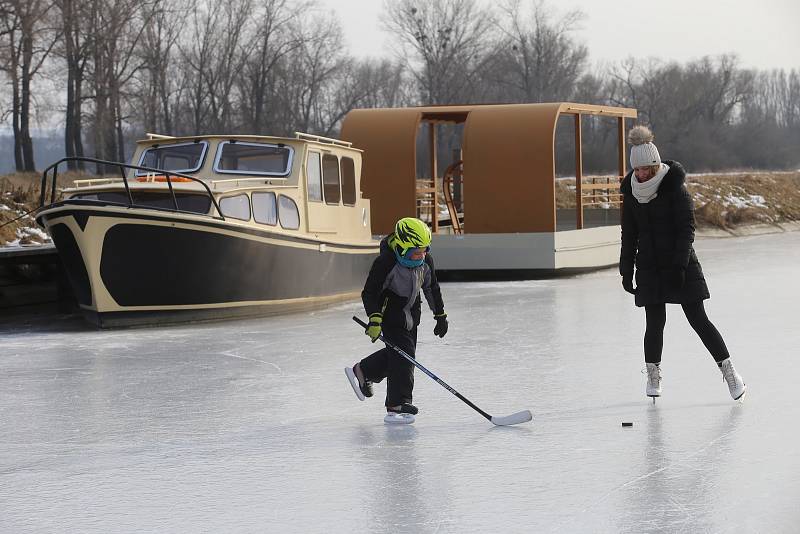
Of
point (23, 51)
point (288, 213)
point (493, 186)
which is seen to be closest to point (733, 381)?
point (288, 213)

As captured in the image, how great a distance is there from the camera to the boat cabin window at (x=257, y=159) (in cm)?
1461

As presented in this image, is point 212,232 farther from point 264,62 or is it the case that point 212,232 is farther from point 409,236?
point 264,62

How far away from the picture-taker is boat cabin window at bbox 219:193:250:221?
13.0 metres

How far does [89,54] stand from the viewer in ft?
133

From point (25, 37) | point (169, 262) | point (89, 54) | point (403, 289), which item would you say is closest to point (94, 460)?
point (403, 289)

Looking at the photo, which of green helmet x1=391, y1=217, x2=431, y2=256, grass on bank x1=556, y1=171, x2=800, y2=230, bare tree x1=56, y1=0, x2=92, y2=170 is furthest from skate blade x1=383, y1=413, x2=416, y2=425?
bare tree x1=56, y1=0, x2=92, y2=170

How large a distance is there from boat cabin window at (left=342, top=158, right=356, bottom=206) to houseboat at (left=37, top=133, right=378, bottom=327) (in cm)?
4

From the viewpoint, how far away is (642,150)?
23.4 feet

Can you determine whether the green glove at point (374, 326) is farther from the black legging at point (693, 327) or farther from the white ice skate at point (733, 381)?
the white ice skate at point (733, 381)

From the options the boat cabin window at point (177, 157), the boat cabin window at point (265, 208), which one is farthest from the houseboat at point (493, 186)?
the boat cabin window at point (265, 208)

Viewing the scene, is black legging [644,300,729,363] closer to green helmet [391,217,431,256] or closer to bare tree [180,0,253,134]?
green helmet [391,217,431,256]

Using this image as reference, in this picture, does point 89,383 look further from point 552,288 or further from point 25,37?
point 25,37

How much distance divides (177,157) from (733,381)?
9.35 meters

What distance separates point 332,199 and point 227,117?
41688 mm
